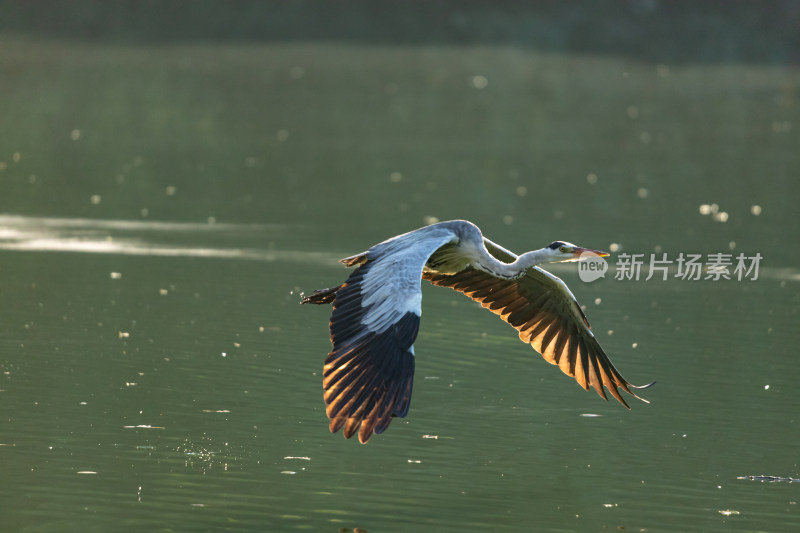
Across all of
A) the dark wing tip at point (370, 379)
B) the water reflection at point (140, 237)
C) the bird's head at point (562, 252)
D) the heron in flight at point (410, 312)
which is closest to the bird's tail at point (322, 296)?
the heron in flight at point (410, 312)

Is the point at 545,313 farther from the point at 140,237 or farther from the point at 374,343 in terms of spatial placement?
the point at 140,237

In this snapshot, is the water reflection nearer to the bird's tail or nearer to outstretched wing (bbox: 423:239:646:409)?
outstretched wing (bbox: 423:239:646:409)

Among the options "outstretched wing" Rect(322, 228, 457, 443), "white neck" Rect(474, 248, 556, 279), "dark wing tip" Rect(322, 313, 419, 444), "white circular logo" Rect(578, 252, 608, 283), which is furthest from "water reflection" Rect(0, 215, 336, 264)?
"dark wing tip" Rect(322, 313, 419, 444)

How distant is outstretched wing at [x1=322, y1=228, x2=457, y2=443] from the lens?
8742mm

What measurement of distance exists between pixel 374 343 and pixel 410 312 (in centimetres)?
34

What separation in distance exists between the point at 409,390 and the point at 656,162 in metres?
24.4

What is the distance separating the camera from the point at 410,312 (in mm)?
9289

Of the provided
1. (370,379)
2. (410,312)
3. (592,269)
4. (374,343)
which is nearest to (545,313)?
(410,312)

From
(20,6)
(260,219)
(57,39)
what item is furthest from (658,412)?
(20,6)

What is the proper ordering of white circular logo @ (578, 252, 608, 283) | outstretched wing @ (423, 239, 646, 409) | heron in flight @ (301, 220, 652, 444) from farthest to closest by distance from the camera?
white circular logo @ (578, 252, 608, 283), outstretched wing @ (423, 239, 646, 409), heron in flight @ (301, 220, 652, 444)

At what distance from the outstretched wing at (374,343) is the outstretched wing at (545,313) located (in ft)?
6.28

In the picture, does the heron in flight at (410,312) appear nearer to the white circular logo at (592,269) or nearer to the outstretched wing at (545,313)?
the outstretched wing at (545,313)

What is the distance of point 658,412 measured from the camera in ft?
44.1

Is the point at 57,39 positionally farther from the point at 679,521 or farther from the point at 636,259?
the point at 679,521
